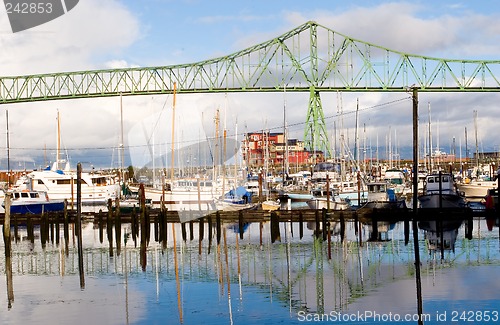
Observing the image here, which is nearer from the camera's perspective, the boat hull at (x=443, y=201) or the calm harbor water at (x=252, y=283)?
the calm harbor water at (x=252, y=283)

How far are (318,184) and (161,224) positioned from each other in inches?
1432

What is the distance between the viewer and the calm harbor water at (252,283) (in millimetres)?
25219

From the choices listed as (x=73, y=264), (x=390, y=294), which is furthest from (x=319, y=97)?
(x=390, y=294)

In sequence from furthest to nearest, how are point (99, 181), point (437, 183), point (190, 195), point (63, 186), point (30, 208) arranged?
point (99, 181), point (63, 186), point (30, 208), point (190, 195), point (437, 183)

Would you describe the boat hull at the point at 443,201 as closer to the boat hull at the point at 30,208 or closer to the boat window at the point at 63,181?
the boat hull at the point at 30,208

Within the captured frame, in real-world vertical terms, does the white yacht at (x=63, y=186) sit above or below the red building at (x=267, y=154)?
below

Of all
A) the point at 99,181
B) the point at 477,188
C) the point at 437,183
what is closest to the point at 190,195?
the point at 437,183

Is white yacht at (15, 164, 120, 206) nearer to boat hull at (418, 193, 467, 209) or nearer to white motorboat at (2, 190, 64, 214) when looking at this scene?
white motorboat at (2, 190, 64, 214)

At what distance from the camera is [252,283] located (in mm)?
30594

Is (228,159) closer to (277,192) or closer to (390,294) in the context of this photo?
(277,192)

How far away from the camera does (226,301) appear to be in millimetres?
27438

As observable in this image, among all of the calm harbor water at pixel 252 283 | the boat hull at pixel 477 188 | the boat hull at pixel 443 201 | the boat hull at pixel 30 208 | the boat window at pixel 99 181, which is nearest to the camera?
the calm harbor water at pixel 252 283

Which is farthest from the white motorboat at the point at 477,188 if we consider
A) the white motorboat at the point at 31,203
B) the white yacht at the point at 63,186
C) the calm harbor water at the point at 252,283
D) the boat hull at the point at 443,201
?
the white motorboat at the point at 31,203

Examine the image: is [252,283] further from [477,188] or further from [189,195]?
[477,188]
